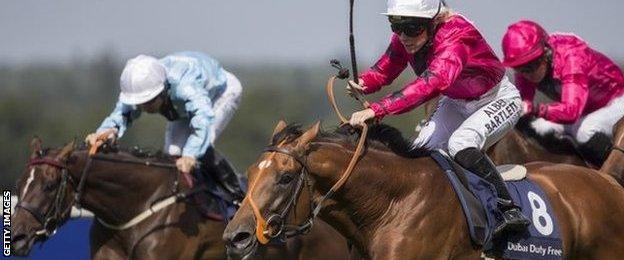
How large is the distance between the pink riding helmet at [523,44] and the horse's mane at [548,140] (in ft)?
1.33

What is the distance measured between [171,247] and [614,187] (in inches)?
112

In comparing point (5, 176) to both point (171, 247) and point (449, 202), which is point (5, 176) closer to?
point (171, 247)

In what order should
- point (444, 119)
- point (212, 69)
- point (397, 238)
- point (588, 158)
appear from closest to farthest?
point (397, 238) < point (444, 119) < point (588, 158) < point (212, 69)

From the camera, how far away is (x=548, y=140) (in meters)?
8.98

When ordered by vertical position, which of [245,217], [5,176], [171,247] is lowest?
[5,176]

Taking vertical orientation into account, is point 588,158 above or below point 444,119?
below

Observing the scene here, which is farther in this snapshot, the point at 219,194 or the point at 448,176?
the point at 219,194

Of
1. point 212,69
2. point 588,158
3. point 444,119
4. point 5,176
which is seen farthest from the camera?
point 5,176

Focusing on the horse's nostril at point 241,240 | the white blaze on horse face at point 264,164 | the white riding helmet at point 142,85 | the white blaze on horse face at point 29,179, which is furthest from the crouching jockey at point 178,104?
the horse's nostril at point 241,240

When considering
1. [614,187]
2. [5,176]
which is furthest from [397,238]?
[5,176]

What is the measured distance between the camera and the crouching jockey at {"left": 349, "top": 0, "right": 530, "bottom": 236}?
21.2ft

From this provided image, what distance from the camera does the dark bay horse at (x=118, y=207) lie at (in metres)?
8.40

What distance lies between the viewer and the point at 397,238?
6.38 m

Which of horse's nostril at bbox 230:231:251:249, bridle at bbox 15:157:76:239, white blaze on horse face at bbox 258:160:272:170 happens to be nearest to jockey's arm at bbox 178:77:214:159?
bridle at bbox 15:157:76:239
